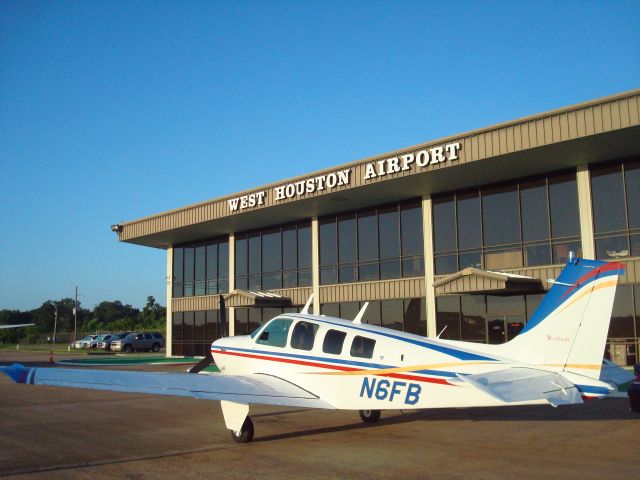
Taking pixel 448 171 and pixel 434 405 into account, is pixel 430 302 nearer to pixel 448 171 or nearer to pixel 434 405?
pixel 448 171

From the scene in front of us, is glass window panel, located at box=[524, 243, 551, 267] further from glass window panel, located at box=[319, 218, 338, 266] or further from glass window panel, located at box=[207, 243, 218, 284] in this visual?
glass window panel, located at box=[207, 243, 218, 284]

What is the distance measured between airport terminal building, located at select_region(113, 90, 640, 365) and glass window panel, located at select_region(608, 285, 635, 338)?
0.11ft

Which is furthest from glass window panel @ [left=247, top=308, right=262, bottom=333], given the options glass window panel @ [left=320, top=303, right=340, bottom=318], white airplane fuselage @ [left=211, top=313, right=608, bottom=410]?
white airplane fuselage @ [left=211, top=313, right=608, bottom=410]

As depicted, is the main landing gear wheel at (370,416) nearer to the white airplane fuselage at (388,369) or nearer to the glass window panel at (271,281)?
the white airplane fuselage at (388,369)

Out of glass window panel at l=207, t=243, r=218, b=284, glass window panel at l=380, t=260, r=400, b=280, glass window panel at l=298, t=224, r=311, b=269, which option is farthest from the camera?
glass window panel at l=207, t=243, r=218, b=284

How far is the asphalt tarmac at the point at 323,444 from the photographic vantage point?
7.89 meters

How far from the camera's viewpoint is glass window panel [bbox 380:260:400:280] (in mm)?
25969

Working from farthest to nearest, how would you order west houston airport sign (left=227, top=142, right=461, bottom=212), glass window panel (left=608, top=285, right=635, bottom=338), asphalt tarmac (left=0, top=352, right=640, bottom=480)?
west houston airport sign (left=227, top=142, right=461, bottom=212), glass window panel (left=608, top=285, right=635, bottom=338), asphalt tarmac (left=0, top=352, right=640, bottom=480)

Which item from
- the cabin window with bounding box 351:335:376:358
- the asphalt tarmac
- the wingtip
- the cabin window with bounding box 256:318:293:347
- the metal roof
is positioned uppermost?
the metal roof

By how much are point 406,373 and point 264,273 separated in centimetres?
2231

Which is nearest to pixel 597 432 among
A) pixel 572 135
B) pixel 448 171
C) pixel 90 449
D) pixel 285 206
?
pixel 90 449

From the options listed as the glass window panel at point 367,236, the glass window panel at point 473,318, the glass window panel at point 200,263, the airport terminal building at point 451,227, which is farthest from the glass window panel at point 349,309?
the glass window panel at point 200,263

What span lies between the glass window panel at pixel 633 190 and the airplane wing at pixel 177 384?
567 inches

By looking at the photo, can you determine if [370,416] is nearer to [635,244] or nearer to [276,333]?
[276,333]
